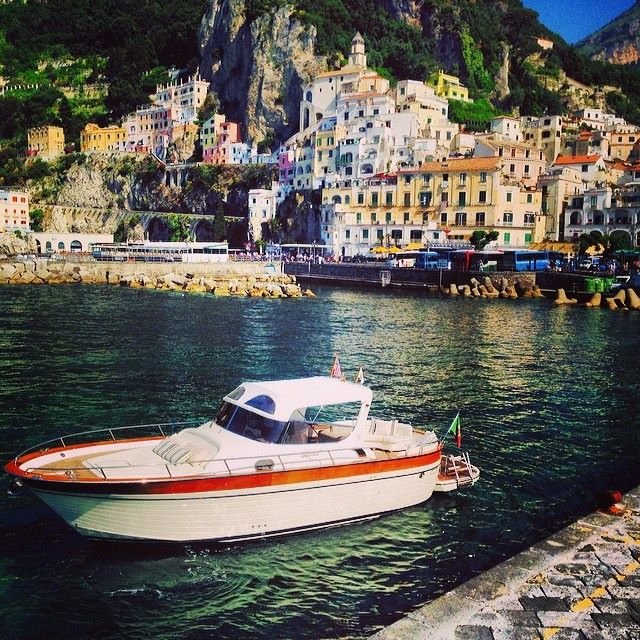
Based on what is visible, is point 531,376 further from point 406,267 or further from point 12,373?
point 406,267

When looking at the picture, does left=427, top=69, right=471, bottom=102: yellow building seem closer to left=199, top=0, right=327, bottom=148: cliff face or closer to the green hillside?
the green hillside

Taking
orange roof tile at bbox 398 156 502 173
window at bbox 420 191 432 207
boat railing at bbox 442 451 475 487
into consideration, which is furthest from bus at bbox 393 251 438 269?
boat railing at bbox 442 451 475 487

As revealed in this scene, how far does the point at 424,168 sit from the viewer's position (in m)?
101

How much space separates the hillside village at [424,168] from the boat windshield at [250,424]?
82.2 meters

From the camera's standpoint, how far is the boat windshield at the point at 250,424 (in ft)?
47.9

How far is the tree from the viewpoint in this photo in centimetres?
8775

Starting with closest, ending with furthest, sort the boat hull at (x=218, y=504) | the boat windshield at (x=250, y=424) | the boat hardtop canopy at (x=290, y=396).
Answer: the boat hull at (x=218, y=504) → the boat windshield at (x=250, y=424) → the boat hardtop canopy at (x=290, y=396)

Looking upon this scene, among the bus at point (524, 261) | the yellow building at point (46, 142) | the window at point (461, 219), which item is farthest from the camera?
the yellow building at point (46, 142)

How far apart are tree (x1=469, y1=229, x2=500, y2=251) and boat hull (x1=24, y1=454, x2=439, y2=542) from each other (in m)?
76.5

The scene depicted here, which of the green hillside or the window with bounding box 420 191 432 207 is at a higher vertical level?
the green hillside

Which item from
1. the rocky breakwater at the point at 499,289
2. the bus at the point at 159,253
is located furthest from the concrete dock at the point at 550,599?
the bus at the point at 159,253

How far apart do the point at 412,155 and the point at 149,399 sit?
9226cm

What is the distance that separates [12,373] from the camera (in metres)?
29.0

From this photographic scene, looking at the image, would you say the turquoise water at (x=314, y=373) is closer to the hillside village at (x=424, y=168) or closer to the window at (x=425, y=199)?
the hillside village at (x=424, y=168)
